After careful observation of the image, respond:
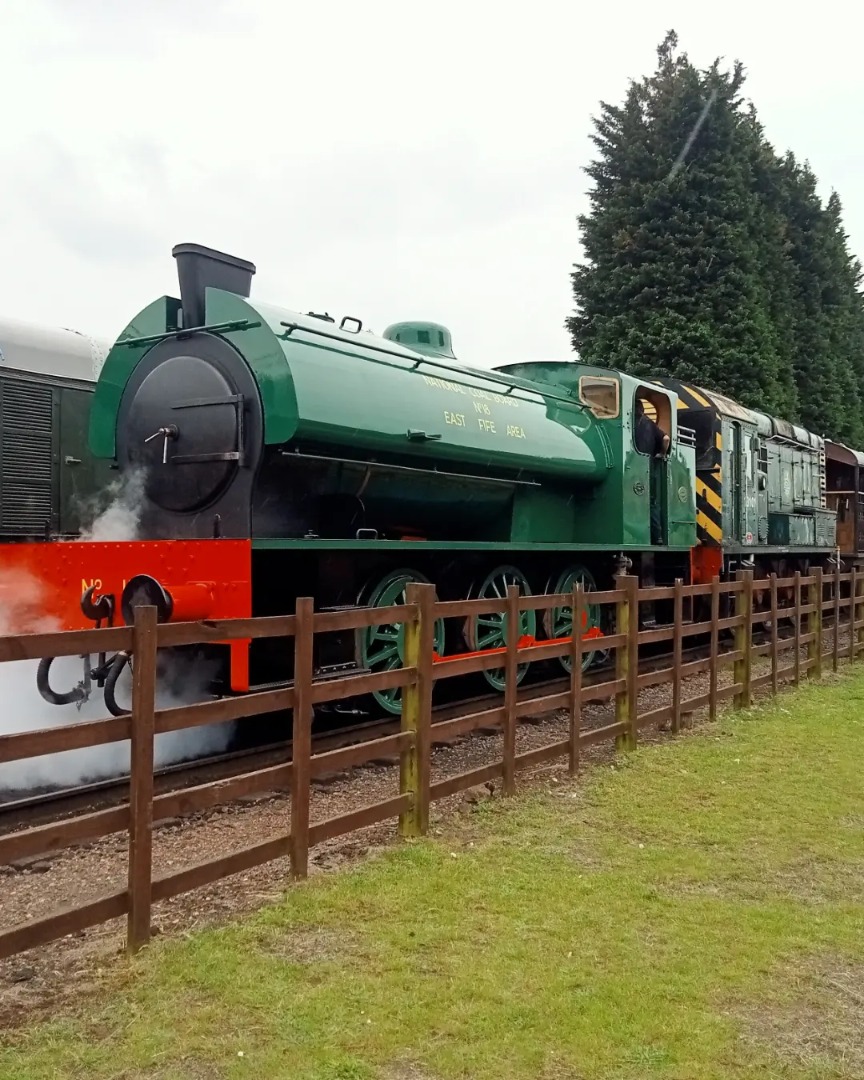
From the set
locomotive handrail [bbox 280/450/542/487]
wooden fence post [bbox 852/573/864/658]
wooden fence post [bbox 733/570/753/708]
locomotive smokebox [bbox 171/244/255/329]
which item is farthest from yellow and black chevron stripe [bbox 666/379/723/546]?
locomotive smokebox [bbox 171/244/255/329]

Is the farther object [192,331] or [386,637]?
[386,637]

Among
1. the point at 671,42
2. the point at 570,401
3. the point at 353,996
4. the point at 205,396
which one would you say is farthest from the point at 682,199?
the point at 353,996

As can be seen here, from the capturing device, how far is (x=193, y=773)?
6.06 metres

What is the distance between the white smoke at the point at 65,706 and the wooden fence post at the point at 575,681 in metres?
2.59

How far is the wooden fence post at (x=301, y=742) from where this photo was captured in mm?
4297

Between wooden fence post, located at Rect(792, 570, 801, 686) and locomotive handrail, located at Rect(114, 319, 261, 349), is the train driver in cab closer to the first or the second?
wooden fence post, located at Rect(792, 570, 801, 686)

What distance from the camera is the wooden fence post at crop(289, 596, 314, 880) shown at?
4.30 meters

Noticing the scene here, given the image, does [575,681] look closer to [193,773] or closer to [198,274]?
[193,773]

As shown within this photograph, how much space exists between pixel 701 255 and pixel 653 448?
1934 centimetres

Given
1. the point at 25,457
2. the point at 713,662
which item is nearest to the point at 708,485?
the point at 713,662

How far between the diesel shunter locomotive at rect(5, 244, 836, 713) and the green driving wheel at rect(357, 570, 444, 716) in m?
0.02

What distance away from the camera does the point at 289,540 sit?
6.52 metres

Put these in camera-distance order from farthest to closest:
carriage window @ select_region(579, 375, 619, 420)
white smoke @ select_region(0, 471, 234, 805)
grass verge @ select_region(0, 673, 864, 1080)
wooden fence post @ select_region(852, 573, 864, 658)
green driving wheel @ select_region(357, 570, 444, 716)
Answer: wooden fence post @ select_region(852, 573, 864, 658)
carriage window @ select_region(579, 375, 619, 420)
green driving wheel @ select_region(357, 570, 444, 716)
white smoke @ select_region(0, 471, 234, 805)
grass verge @ select_region(0, 673, 864, 1080)

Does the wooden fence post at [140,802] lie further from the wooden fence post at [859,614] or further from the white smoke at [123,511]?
the wooden fence post at [859,614]
